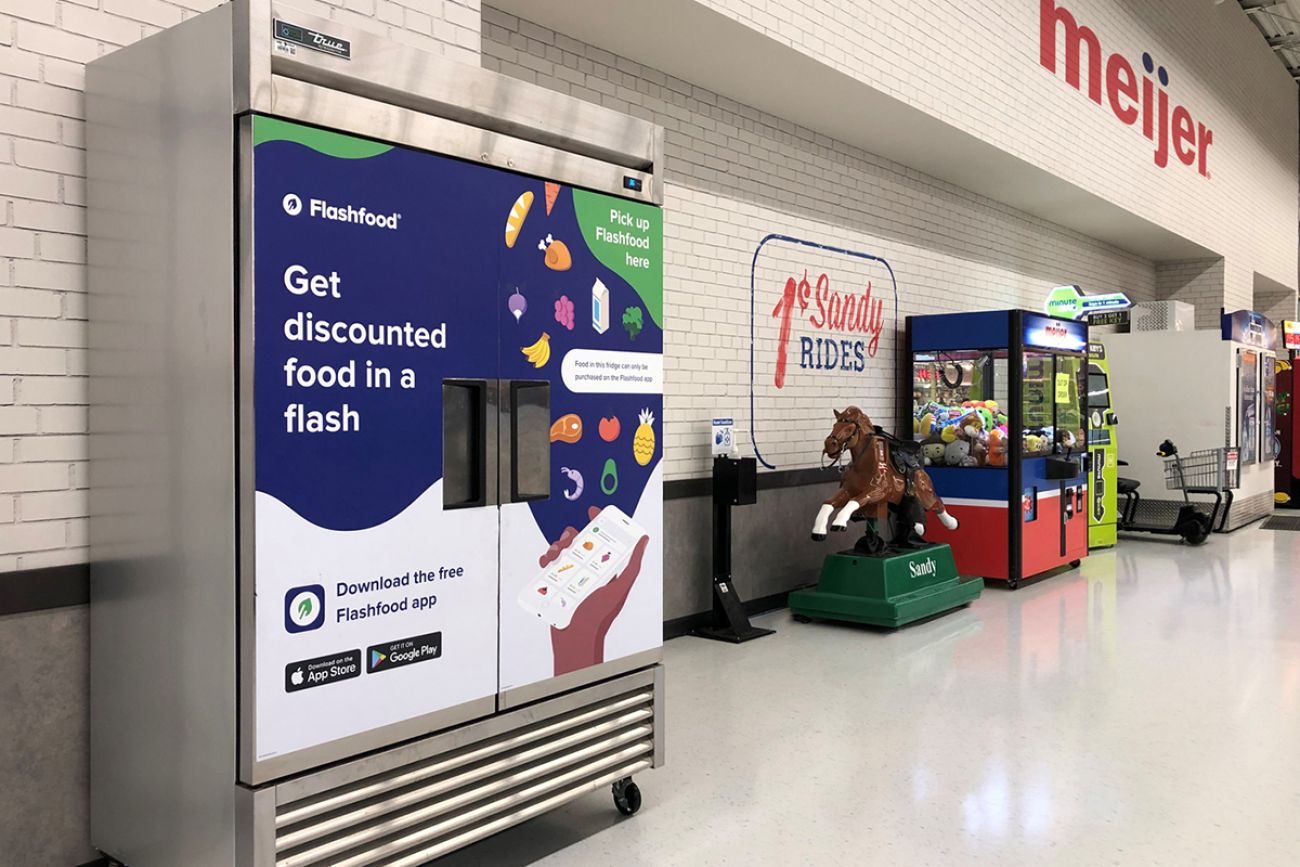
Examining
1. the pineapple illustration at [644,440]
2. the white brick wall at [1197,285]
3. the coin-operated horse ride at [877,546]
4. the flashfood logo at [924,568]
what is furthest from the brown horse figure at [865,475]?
the white brick wall at [1197,285]

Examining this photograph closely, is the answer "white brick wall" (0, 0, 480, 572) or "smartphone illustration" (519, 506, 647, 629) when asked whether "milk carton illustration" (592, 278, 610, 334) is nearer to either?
"smartphone illustration" (519, 506, 647, 629)

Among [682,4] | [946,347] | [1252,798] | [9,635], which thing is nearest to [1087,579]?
[946,347]

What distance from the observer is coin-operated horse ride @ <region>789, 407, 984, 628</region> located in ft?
20.2

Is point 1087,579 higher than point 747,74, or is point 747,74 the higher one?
point 747,74

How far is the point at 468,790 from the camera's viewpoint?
9.34 ft

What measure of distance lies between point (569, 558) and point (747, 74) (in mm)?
4025

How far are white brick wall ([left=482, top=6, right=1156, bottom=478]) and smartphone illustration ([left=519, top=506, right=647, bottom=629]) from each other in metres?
2.71

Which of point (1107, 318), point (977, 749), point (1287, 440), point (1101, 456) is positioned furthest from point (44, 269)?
point (1287, 440)

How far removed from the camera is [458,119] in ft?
9.36

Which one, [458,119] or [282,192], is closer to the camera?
[282,192]

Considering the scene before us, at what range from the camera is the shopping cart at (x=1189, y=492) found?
1004cm

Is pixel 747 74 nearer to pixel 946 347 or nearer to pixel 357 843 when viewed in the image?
pixel 946 347

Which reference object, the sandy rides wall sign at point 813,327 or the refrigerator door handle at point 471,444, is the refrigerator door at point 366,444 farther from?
the sandy rides wall sign at point 813,327

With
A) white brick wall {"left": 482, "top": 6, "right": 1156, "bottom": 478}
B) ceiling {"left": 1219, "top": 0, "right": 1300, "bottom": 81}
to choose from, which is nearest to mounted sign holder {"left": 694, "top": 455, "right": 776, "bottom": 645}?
white brick wall {"left": 482, "top": 6, "right": 1156, "bottom": 478}
